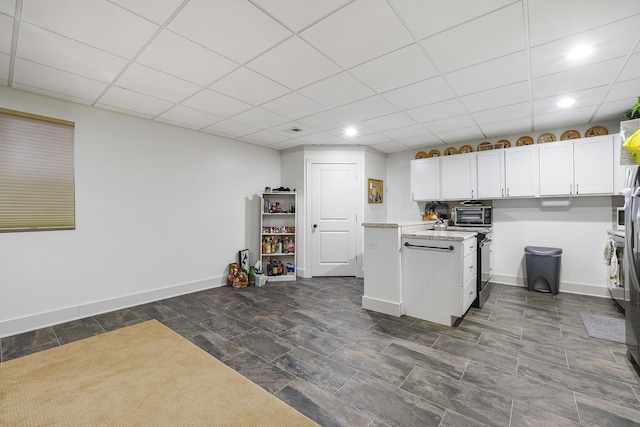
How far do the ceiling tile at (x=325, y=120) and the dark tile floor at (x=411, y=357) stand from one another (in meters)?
2.63

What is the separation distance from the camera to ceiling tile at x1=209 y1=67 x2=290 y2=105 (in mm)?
2709

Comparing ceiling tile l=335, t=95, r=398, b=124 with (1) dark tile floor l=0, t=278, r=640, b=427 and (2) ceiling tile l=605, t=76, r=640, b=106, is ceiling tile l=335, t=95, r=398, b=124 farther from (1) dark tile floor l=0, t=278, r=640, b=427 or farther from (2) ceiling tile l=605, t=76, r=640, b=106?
(1) dark tile floor l=0, t=278, r=640, b=427

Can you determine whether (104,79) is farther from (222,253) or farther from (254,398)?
(254,398)

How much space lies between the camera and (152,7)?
1.79 meters

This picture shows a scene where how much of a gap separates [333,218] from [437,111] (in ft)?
8.75

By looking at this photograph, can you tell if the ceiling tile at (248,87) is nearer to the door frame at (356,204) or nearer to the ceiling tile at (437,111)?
the ceiling tile at (437,111)

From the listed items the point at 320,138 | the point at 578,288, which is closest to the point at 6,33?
the point at 320,138

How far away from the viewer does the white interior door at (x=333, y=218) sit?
5.38 metres

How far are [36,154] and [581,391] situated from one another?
18.0 ft

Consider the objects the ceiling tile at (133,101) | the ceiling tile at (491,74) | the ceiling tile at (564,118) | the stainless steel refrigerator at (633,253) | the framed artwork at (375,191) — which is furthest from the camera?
the framed artwork at (375,191)

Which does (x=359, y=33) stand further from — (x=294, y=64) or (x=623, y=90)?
(x=623, y=90)

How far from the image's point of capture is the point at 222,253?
189 inches

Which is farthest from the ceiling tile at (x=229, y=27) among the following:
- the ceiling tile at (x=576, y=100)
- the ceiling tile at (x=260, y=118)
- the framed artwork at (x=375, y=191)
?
the framed artwork at (x=375, y=191)

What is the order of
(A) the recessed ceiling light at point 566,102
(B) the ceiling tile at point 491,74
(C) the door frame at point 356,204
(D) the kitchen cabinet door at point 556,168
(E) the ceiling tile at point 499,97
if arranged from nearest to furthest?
(B) the ceiling tile at point 491,74, (E) the ceiling tile at point 499,97, (A) the recessed ceiling light at point 566,102, (D) the kitchen cabinet door at point 556,168, (C) the door frame at point 356,204
